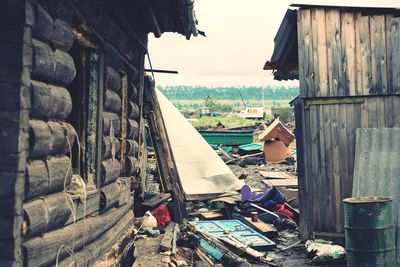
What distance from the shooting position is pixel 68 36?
4430 mm

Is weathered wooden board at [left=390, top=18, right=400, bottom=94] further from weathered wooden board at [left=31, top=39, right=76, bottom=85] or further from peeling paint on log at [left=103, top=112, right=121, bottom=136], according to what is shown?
weathered wooden board at [left=31, top=39, right=76, bottom=85]

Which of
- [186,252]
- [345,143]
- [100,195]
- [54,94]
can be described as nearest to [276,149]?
[345,143]

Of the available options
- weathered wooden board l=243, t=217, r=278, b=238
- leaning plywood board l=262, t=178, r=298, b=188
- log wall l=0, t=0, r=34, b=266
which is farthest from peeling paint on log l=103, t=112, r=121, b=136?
leaning plywood board l=262, t=178, r=298, b=188

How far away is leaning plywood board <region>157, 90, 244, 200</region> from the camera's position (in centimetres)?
1298

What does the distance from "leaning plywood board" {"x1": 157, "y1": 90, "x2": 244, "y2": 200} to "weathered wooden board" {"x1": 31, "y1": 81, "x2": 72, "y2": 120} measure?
8475 mm

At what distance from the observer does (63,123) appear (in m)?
4.37

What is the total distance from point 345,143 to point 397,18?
2334 millimetres

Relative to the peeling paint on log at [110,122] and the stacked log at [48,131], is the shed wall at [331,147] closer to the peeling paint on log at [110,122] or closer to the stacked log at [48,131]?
the peeling paint on log at [110,122]

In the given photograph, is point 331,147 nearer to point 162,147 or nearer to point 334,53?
point 334,53

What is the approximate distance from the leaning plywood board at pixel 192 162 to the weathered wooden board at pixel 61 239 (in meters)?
6.91

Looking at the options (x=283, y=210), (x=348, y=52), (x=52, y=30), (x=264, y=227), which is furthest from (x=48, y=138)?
(x=283, y=210)

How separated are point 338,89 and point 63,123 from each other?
603 cm

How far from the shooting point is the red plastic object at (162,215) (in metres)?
9.65

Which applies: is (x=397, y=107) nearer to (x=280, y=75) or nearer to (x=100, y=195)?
(x=280, y=75)
